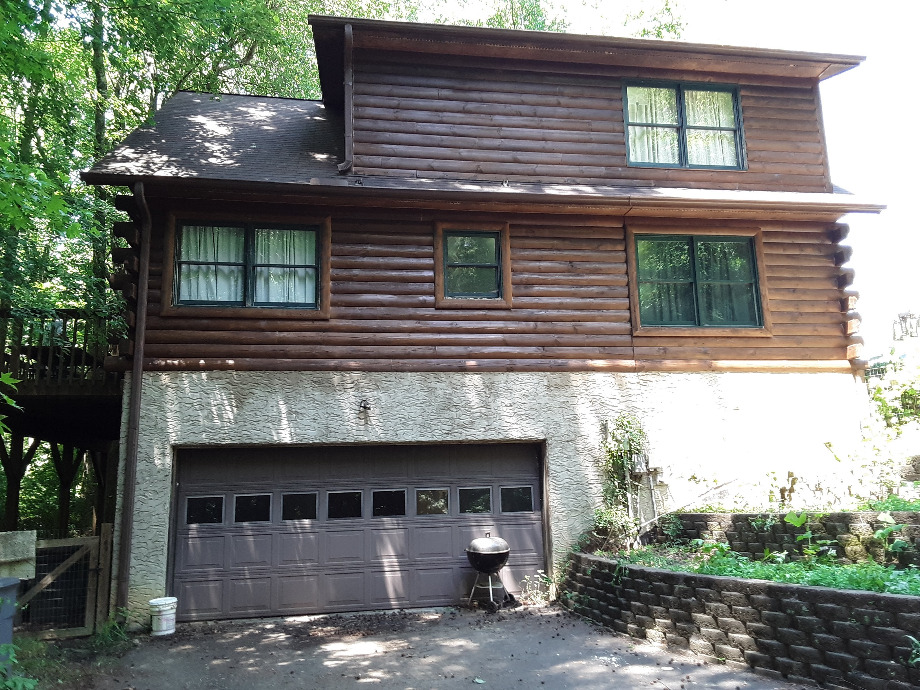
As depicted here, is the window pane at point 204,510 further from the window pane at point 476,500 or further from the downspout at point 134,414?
the window pane at point 476,500

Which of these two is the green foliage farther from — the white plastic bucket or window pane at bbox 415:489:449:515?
the white plastic bucket

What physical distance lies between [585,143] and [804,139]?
3.81 m

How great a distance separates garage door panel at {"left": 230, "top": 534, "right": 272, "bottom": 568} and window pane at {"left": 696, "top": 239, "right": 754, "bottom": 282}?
7576 mm

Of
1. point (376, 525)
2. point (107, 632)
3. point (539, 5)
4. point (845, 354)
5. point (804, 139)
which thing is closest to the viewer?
point (107, 632)

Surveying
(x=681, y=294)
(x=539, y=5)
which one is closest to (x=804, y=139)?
(x=681, y=294)

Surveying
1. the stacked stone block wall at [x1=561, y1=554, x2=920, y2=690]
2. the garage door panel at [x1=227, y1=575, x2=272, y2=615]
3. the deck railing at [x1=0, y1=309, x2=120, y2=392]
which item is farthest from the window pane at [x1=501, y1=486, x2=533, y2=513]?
Result: the deck railing at [x1=0, y1=309, x2=120, y2=392]

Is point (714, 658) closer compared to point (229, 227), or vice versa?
point (714, 658)

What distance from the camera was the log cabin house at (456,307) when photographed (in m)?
8.66

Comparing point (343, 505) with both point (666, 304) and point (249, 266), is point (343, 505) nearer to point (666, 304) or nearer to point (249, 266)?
point (249, 266)

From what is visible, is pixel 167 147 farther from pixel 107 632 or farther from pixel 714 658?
pixel 714 658

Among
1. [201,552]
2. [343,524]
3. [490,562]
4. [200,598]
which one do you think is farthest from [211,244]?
[490,562]

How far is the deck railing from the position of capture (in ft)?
30.2

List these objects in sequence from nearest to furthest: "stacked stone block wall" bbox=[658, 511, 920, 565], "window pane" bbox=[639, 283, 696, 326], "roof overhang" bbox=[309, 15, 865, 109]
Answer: "stacked stone block wall" bbox=[658, 511, 920, 565] → "roof overhang" bbox=[309, 15, 865, 109] → "window pane" bbox=[639, 283, 696, 326]

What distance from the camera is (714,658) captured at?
6051 mm
